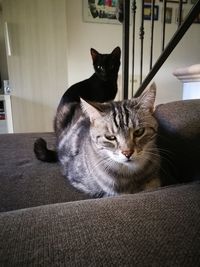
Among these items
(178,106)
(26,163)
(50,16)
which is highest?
(50,16)

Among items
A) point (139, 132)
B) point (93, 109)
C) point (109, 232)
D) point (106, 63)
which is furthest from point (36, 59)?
point (109, 232)

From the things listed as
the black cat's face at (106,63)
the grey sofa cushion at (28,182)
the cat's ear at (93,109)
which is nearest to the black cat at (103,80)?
the black cat's face at (106,63)

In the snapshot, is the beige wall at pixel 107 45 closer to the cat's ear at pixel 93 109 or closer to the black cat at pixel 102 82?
the black cat at pixel 102 82

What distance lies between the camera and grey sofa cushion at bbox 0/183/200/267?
0.28 m

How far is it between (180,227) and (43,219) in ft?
0.67

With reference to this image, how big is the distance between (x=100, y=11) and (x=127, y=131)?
2286mm

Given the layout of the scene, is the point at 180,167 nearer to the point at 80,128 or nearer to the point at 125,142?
the point at 125,142

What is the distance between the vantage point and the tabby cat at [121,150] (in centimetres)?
67

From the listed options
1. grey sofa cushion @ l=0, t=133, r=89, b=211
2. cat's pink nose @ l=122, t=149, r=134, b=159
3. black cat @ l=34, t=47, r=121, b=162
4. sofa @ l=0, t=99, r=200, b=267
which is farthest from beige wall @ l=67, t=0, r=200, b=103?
sofa @ l=0, t=99, r=200, b=267

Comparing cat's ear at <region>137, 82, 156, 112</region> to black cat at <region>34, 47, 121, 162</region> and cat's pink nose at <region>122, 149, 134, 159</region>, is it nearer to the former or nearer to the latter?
cat's pink nose at <region>122, 149, 134, 159</region>

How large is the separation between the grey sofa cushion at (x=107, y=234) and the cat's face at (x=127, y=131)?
26 centimetres

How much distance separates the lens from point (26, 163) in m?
0.91

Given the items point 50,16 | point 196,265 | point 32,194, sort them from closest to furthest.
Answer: point 196,265
point 32,194
point 50,16

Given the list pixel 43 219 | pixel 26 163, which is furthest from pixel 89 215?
pixel 26 163
